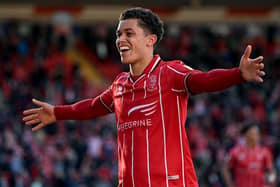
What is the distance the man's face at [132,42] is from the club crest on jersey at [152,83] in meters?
0.19

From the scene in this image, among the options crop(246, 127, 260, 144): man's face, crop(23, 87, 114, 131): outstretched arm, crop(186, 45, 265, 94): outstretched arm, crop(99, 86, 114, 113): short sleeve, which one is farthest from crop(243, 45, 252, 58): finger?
crop(246, 127, 260, 144): man's face

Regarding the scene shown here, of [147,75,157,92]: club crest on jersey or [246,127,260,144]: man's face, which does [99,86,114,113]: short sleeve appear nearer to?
[147,75,157,92]: club crest on jersey

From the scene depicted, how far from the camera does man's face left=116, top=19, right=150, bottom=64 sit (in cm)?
577

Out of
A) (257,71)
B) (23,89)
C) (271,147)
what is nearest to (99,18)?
A: (23,89)

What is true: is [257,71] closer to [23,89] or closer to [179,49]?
[23,89]

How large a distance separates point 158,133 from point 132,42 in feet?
2.39

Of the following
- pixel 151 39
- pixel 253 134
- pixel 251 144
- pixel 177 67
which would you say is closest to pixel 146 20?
pixel 151 39

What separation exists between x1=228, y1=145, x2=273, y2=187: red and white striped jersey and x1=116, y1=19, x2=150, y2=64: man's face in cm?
641

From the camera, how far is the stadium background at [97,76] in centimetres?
1497

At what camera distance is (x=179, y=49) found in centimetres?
2066

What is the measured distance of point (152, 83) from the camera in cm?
570

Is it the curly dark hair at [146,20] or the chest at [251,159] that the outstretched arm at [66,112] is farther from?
the chest at [251,159]

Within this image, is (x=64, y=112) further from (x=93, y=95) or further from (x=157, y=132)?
(x=93, y=95)

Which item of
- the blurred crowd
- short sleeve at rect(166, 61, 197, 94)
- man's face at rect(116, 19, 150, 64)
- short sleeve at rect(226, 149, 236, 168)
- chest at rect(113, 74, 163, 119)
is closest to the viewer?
short sleeve at rect(166, 61, 197, 94)
